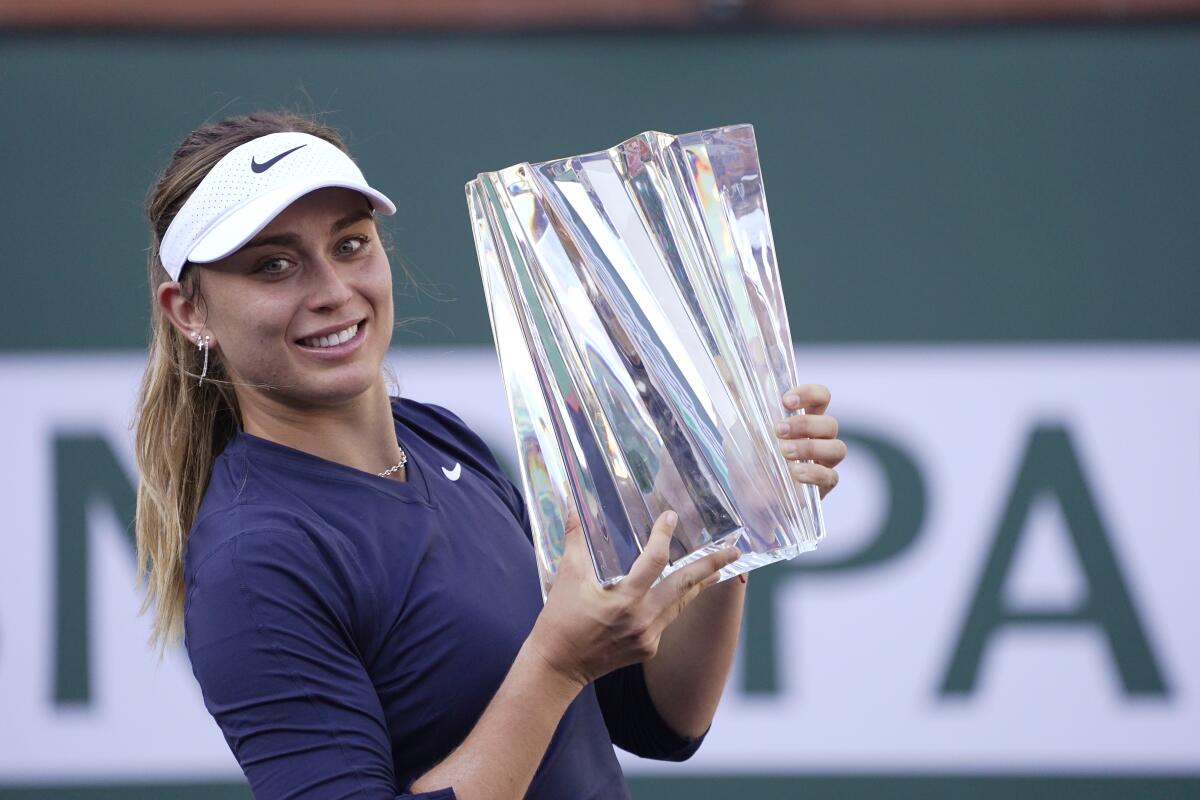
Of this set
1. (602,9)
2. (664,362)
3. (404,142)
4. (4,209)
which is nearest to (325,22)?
(404,142)

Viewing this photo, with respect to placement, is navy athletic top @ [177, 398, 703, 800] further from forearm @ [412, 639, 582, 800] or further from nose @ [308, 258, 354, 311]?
nose @ [308, 258, 354, 311]

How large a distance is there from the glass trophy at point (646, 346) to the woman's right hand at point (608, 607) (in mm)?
18

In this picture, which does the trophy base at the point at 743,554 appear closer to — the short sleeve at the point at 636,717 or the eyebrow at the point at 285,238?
the short sleeve at the point at 636,717

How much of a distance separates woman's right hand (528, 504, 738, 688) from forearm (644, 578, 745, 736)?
23 centimetres

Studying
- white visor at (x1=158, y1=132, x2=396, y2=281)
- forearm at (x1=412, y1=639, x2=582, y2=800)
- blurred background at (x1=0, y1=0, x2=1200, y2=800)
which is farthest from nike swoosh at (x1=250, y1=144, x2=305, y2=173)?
blurred background at (x1=0, y1=0, x2=1200, y2=800)

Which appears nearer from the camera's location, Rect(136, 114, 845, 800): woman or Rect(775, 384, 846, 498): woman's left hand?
Rect(136, 114, 845, 800): woman

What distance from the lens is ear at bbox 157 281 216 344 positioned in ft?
3.83

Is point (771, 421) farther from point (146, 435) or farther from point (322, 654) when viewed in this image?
point (146, 435)

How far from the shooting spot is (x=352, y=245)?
1.16 m

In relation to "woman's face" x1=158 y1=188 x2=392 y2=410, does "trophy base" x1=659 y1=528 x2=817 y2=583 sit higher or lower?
lower

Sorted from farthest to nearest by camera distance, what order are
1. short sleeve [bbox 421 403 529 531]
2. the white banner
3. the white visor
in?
the white banner < short sleeve [bbox 421 403 529 531] < the white visor

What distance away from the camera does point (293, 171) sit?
1.11 metres

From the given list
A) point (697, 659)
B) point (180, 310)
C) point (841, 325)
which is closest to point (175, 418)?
point (180, 310)

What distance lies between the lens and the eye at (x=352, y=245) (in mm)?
1154
